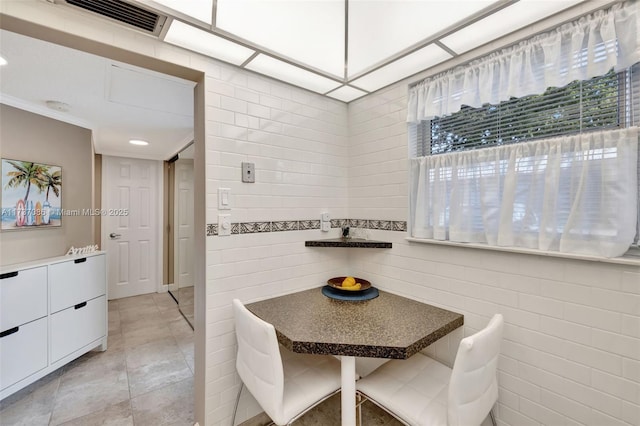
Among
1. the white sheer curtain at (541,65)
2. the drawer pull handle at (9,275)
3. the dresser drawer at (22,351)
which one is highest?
the white sheer curtain at (541,65)

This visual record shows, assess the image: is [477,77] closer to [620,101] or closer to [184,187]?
[620,101]

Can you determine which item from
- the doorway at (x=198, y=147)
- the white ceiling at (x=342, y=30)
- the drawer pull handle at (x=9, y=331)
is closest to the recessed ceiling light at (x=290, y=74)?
the white ceiling at (x=342, y=30)

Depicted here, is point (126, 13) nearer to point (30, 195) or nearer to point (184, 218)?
point (30, 195)

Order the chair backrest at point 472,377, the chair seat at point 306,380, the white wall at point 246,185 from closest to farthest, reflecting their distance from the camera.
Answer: the chair backrest at point 472,377, the chair seat at point 306,380, the white wall at point 246,185

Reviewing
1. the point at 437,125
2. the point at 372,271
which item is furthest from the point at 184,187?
the point at 437,125

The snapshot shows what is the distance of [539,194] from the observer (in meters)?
1.28

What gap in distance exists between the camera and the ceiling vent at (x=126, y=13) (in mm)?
1111

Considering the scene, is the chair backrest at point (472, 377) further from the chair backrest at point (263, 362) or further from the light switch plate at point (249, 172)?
the light switch plate at point (249, 172)

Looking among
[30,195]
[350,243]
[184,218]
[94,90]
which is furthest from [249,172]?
[184,218]

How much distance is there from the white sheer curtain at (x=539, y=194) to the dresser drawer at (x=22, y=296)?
2.83 metres

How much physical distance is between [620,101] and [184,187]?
4.39 metres

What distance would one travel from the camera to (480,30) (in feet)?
4.33

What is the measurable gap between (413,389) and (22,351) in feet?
8.87

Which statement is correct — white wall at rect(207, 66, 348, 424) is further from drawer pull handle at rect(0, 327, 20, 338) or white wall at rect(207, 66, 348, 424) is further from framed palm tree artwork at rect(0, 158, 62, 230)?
framed palm tree artwork at rect(0, 158, 62, 230)
